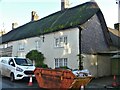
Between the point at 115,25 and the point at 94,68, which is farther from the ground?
the point at 115,25

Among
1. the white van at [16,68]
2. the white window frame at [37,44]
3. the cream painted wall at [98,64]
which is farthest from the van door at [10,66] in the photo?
the white window frame at [37,44]

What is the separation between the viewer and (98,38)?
24172mm

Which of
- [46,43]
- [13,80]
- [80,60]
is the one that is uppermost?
[46,43]

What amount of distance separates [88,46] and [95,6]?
4785mm

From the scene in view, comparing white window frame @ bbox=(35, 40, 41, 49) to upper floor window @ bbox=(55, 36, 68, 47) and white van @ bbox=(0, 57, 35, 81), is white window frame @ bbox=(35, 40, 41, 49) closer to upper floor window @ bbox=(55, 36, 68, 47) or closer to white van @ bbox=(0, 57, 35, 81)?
upper floor window @ bbox=(55, 36, 68, 47)

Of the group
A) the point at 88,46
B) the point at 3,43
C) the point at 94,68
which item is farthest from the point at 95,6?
the point at 3,43

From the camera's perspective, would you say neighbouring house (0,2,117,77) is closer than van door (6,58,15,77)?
No

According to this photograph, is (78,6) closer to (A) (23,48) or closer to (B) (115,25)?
(A) (23,48)

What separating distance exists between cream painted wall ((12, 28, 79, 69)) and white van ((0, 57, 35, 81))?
4.75 metres

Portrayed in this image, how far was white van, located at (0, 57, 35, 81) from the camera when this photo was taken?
17391mm

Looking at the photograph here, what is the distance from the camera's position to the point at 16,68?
17578 mm

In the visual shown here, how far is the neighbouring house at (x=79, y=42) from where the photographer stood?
21.8m

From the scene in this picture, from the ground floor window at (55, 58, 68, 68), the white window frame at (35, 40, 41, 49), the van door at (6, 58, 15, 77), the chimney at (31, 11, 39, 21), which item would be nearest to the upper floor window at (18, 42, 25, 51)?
the white window frame at (35, 40, 41, 49)

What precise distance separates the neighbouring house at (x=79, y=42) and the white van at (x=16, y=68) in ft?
16.4
